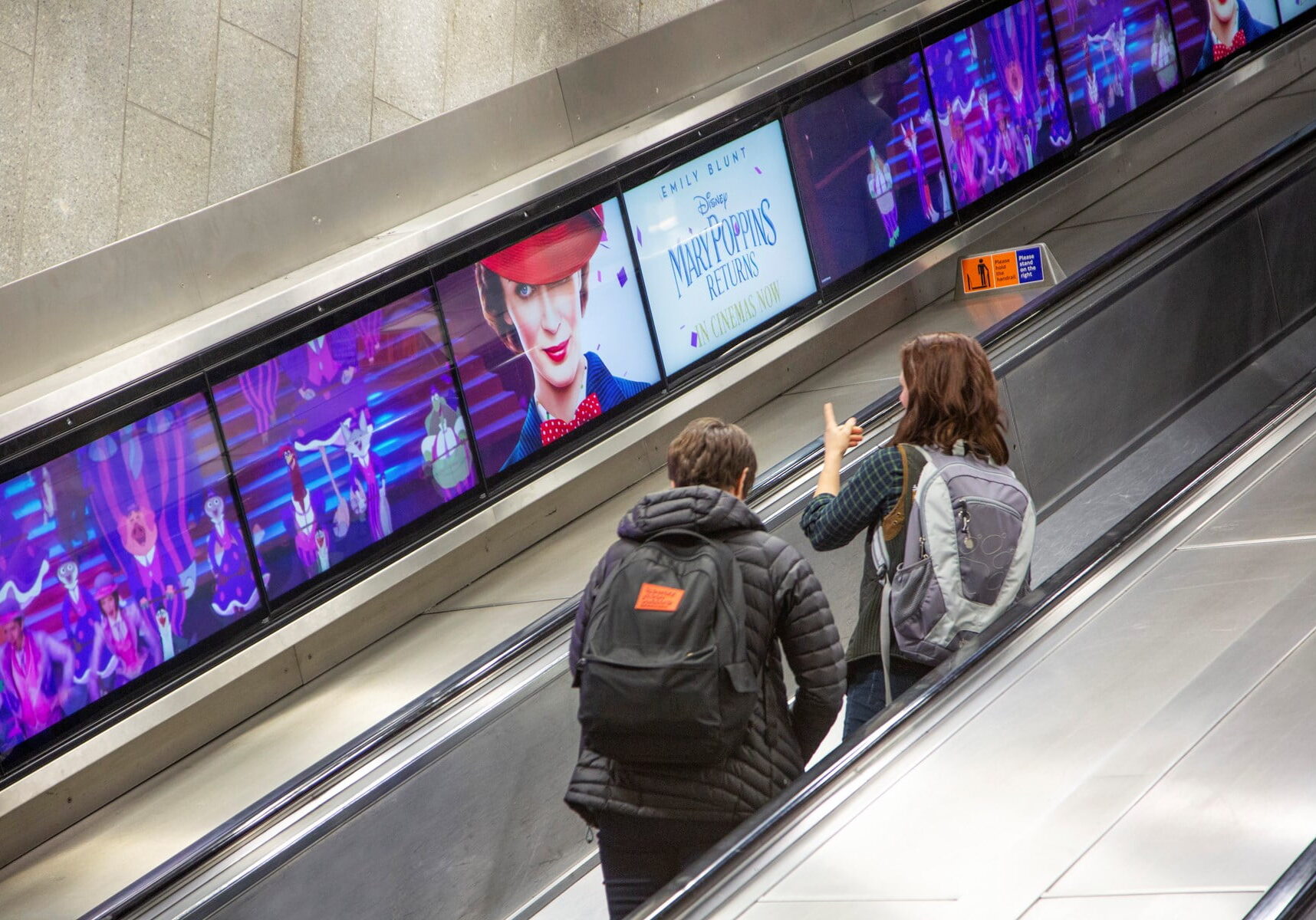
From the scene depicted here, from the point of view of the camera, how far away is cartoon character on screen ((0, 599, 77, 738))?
4.59 meters

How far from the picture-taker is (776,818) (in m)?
2.90

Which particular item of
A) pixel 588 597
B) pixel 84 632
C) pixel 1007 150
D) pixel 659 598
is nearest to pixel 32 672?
pixel 84 632

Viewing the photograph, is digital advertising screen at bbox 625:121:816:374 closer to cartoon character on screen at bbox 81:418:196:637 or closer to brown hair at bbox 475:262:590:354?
brown hair at bbox 475:262:590:354

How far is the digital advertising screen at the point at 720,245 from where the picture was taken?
664 cm

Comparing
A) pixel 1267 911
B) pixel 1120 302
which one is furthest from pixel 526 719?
pixel 1120 302

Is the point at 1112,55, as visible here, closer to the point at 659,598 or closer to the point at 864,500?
the point at 864,500

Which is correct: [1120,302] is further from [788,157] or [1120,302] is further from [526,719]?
[526,719]

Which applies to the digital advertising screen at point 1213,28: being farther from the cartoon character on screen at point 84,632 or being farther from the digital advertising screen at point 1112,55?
the cartoon character on screen at point 84,632

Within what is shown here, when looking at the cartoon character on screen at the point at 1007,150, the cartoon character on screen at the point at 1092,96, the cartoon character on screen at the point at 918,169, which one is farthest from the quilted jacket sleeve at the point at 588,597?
the cartoon character on screen at the point at 1092,96

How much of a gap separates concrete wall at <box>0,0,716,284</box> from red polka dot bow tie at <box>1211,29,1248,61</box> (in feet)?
16.9

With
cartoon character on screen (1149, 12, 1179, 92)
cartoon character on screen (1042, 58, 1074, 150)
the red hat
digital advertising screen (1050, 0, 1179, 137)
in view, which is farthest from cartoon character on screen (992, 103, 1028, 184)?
the red hat

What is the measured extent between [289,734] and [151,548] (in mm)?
857

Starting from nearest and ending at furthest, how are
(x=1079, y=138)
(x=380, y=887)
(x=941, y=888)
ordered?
(x=941, y=888), (x=380, y=887), (x=1079, y=138)

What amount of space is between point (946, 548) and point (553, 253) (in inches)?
130
